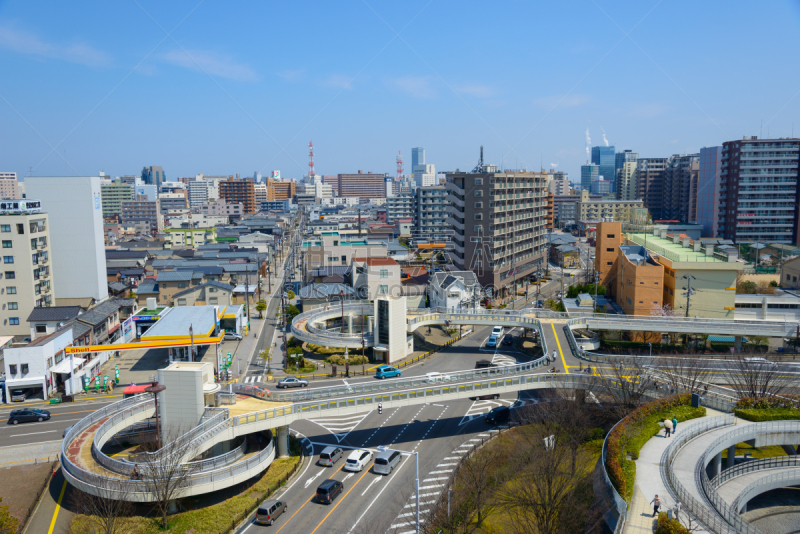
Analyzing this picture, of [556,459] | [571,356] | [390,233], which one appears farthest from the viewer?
[390,233]

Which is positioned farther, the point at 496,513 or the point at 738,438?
the point at 738,438

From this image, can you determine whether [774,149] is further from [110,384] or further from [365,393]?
[110,384]

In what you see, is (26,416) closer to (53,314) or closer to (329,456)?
(53,314)

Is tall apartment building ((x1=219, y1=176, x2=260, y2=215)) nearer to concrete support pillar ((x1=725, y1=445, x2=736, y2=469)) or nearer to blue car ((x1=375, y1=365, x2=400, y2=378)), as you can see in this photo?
blue car ((x1=375, y1=365, x2=400, y2=378))

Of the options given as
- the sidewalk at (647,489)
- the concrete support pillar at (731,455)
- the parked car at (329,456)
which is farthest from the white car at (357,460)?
the concrete support pillar at (731,455)

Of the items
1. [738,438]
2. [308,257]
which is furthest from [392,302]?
[308,257]

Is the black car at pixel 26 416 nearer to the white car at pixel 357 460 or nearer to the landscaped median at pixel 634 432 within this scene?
the white car at pixel 357 460

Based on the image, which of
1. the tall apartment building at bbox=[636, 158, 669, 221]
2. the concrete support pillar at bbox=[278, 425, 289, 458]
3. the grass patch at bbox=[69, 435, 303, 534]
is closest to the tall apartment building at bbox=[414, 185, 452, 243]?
the tall apartment building at bbox=[636, 158, 669, 221]
